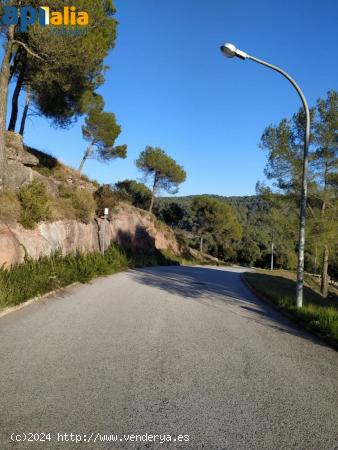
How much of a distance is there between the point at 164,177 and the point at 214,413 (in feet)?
155

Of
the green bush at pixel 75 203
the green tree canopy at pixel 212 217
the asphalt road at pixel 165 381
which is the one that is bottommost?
the asphalt road at pixel 165 381

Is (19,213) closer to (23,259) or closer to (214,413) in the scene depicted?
(23,259)

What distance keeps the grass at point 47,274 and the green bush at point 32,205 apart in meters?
1.54

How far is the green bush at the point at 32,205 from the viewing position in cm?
1311

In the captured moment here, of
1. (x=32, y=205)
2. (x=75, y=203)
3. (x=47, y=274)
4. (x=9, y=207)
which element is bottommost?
(x=47, y=274)

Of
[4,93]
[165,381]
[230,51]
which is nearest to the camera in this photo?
[165,381]

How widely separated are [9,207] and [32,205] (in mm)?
1084

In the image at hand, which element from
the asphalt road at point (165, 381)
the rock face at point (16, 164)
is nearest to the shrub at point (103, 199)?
the rock face at point (16, 164)

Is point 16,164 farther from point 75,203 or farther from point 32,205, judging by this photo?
point 75,203

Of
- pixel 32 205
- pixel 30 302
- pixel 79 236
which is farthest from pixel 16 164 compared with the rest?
pixel 30 302

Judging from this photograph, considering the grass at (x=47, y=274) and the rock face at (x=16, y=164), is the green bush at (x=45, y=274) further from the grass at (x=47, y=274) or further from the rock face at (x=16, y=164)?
the rock face at (x=16, y=164)

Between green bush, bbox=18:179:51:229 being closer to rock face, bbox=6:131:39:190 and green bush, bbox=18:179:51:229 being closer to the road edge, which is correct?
rock face, bbox=6:131:39:190

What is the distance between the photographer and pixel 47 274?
429 inches

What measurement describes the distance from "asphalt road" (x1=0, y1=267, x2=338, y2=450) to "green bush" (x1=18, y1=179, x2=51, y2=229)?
572cm
